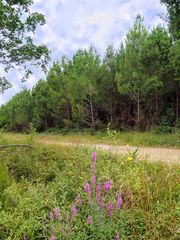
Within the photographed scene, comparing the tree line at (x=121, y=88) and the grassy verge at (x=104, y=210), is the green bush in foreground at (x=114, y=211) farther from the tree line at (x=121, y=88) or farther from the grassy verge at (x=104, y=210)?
the tree line at (x=121, y=88)

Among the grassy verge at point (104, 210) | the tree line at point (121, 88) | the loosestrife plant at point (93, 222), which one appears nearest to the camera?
the loosestrife plant at point (93, 222)

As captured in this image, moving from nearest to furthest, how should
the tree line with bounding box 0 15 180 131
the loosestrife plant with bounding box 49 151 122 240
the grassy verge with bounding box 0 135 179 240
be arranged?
1. the loosestrife plant with bounding box 49 151 122 240
2. the grassy verge with bounding box 0 135 179 240
3. the tree line with bounding box 0 15 180 131

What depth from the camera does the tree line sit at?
23484 millimetres

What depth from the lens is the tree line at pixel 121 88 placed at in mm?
23484

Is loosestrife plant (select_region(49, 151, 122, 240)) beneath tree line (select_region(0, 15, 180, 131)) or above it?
beneath

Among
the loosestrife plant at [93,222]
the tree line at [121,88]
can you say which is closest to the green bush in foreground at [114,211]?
the loosestrife plant at [93,222]

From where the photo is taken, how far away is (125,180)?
4.53m

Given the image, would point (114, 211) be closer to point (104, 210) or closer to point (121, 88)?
point (104, 210)

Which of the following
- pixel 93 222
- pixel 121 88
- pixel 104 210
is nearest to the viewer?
pixel 93 222

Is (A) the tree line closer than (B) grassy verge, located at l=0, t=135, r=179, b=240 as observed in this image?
No

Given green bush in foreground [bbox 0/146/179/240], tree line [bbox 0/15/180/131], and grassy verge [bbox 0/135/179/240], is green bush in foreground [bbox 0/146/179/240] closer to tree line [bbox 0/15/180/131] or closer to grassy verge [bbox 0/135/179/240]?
grassy verge [bbox 0/135/179/240]

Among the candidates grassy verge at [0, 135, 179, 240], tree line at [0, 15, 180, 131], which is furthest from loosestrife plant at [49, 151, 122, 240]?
tree line at [0, 15, 180, 131]

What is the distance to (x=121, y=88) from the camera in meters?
25.6

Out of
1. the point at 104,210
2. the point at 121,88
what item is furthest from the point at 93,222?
the point at 121,88
